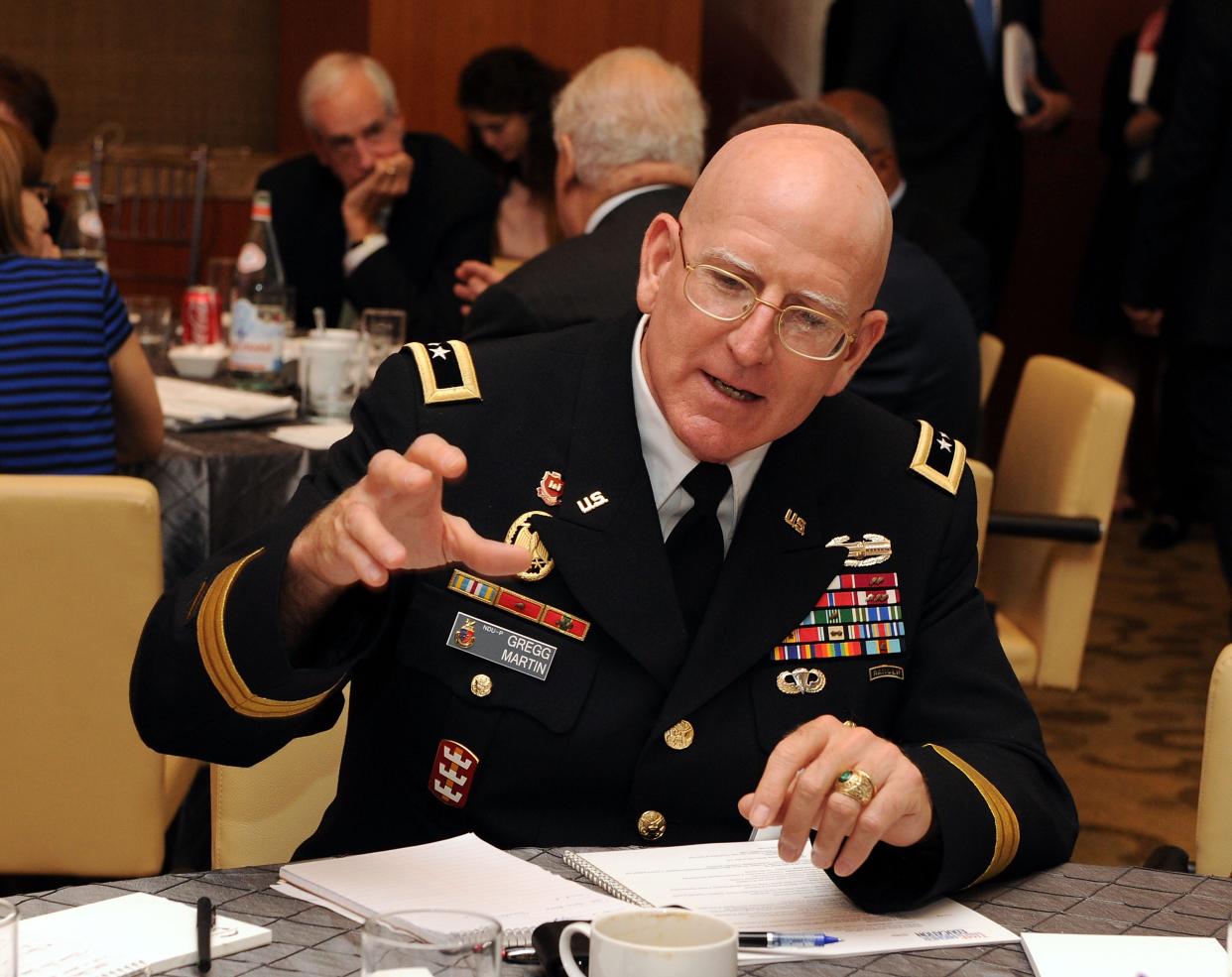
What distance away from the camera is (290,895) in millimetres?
1184

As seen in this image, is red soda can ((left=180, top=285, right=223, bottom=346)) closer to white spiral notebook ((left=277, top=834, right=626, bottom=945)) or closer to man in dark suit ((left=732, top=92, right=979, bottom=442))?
man in dark suit ((left=732, top=92, right=979, bottom=442))

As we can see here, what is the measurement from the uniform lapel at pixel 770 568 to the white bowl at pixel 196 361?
86.5 inches

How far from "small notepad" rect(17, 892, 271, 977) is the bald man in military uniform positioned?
0.73 ft

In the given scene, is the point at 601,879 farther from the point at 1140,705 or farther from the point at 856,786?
the point at 1140,705

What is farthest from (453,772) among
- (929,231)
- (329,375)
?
(929,231)

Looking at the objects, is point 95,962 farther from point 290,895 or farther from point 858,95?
point 858,95

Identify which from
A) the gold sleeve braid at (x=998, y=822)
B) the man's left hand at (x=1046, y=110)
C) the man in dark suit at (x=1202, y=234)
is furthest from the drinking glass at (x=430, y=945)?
the man's left hand at (x=1046, y=110)

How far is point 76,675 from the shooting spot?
2.16 meters

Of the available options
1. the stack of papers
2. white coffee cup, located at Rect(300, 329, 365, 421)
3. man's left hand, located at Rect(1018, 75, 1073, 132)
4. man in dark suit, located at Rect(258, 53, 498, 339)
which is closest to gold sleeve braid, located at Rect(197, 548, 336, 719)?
the stack of papers

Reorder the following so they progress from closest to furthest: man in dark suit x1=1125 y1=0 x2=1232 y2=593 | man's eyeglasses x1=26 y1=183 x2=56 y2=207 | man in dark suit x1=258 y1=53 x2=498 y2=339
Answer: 1. man's eyeglasses x1=26 y1=183 x2=56 y2=207
2. man in dark suit x1=258 y1=53 x2=498 y2=339
3. man in dark suit x1=1125 y1=0 x2=1232 y2=593

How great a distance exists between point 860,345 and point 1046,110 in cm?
484

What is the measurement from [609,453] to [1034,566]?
1.90m

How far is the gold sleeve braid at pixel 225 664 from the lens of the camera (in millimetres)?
1303

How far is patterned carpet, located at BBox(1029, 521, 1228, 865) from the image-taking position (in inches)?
144
